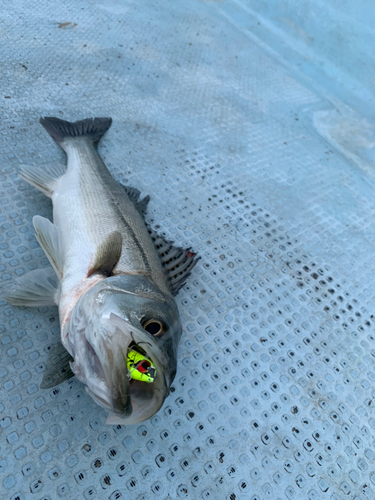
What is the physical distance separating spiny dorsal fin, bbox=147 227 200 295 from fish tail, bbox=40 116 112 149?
3.88ft

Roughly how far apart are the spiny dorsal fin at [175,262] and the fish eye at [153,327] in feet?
1.32

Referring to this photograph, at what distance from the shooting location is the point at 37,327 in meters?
1.84

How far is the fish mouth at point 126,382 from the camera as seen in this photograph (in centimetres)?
122

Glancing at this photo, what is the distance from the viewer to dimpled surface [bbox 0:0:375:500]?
1.61 m

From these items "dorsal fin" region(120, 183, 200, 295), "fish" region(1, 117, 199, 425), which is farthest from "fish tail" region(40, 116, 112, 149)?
"dorsal fin" region(120, 183, 200, 295)

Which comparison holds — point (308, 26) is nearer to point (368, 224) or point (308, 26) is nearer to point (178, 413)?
point (368, 224)

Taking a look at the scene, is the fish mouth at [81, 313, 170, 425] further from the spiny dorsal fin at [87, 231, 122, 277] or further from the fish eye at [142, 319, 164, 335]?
the spiny dorsal fin at [87, 231, 122, 277]

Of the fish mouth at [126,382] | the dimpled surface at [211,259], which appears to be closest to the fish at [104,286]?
the fish mouth at [126,382]

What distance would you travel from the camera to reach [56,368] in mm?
1671

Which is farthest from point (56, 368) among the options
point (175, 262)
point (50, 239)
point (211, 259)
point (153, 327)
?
point (211, 259)

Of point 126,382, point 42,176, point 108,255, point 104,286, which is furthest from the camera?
point 42,176

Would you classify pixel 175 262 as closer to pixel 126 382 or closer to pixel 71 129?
pixel 126 382

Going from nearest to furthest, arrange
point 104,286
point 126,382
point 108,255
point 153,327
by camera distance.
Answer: point 126,382
point 153,327
point 104,286
point 108,255

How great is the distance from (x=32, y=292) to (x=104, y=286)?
0.48 meters
